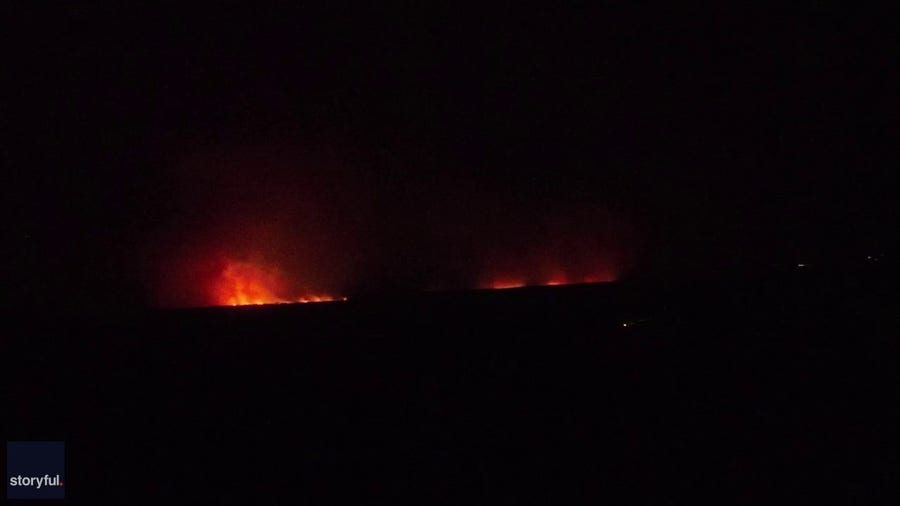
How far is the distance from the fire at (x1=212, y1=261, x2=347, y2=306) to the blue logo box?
104 cm

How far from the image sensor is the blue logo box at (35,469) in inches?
59.0

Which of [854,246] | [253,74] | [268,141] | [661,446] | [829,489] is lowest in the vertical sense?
[829,489]

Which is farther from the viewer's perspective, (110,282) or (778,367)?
(110,282)

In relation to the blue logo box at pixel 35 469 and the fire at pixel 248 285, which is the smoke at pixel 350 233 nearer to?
the fire at pixel 248 285

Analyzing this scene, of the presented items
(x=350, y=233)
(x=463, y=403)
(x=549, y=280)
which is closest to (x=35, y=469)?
(x=463, y=403)

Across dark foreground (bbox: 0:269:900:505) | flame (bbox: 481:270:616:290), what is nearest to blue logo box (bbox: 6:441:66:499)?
dark foreground (bbox: 0:269:900:505)

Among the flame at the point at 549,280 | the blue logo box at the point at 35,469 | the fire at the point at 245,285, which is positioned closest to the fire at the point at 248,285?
the fire at the point at 245,285

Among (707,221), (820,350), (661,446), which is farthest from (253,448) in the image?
(707,221)

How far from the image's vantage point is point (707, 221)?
2.91m

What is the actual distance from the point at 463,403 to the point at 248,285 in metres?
1.26

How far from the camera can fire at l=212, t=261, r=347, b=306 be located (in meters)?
2.53

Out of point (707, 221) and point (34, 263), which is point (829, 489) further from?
point (34, 263)

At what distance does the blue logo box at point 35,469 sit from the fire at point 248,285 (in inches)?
40.8

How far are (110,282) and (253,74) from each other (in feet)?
3.40
